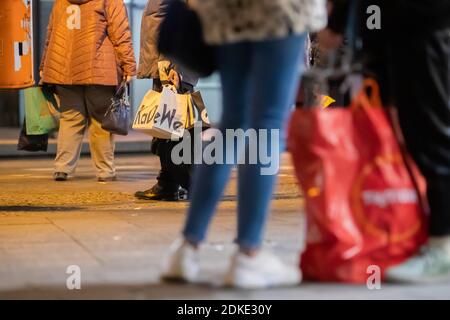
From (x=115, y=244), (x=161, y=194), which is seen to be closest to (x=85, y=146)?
(x=161, y=194)

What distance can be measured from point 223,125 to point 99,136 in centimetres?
557

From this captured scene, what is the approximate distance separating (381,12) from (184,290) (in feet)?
5.03

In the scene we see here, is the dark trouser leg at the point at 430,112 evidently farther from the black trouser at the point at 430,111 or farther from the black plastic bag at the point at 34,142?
the black plastic bag at the point at 34,142

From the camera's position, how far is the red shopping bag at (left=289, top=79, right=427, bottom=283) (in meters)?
4.01

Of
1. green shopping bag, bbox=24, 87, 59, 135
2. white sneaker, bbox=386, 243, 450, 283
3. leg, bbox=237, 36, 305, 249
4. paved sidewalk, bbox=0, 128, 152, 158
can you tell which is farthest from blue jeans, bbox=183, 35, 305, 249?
paved sidewalk, bbox=0, 128, 152, 158

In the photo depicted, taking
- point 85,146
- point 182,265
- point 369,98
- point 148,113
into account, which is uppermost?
point 369,98

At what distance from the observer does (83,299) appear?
12.7 feet

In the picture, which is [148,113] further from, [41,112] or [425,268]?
[425,268]

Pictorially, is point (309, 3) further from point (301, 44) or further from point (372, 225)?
point (372, 225)

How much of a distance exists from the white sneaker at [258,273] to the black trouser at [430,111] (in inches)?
26.2

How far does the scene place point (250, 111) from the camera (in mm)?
4051

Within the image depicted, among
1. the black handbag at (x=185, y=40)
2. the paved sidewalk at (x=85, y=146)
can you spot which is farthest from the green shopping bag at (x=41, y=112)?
the black handbag at (x=185, y=40)

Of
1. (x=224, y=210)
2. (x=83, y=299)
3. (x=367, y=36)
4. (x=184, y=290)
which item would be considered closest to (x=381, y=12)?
(x=367, y=36)

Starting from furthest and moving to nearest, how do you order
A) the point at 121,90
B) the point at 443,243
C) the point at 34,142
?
the point at 34,142 < the point at 121,90 < the point at 443,243
